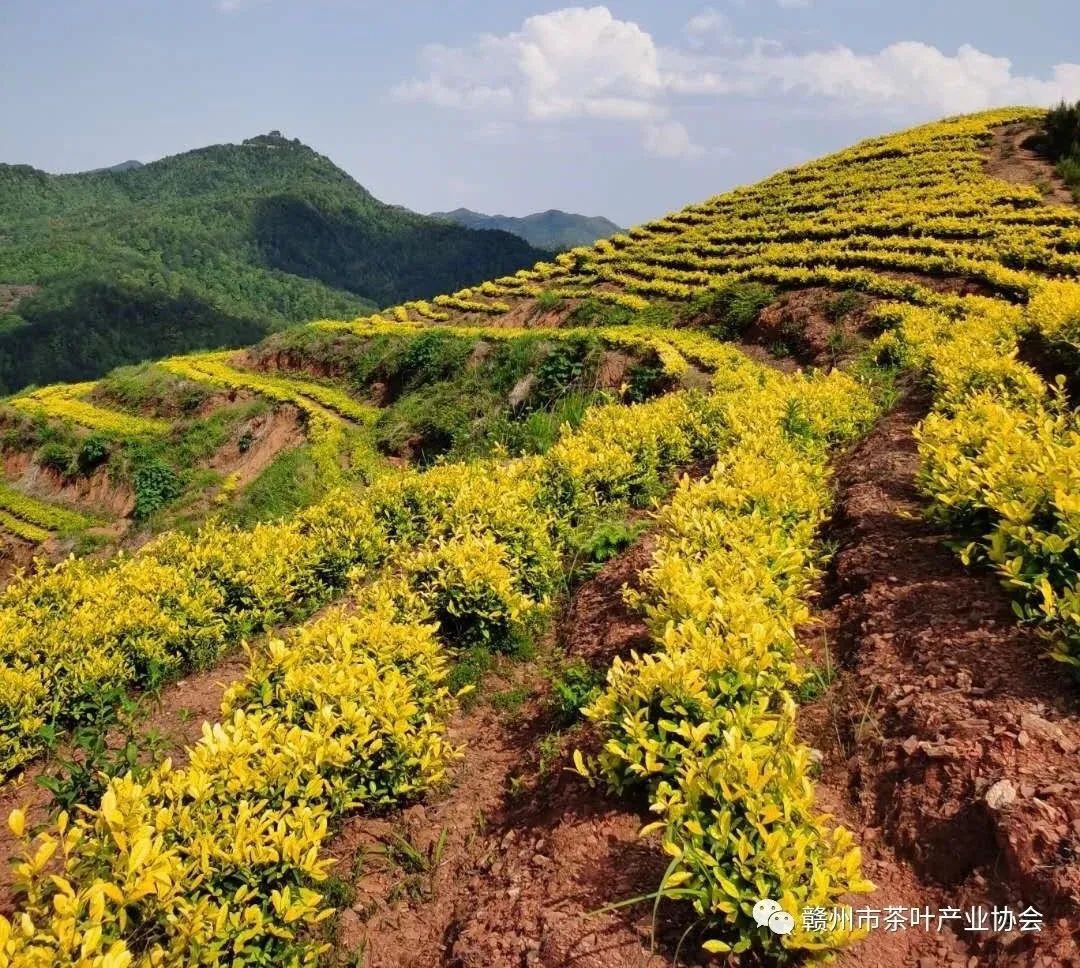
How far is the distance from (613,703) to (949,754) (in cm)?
167

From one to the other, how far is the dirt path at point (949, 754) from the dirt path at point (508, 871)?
1.01 meters

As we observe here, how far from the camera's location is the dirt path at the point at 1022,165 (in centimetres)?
2393

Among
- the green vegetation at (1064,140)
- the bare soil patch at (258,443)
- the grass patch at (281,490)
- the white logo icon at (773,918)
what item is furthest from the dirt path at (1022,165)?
the bare soil patch at (258,443)

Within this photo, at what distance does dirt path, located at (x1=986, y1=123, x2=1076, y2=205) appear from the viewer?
942 inches

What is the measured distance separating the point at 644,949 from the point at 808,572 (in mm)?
3081

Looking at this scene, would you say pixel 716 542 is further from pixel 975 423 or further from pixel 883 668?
pixel 975 423

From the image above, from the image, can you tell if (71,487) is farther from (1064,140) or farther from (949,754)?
(1064,140)

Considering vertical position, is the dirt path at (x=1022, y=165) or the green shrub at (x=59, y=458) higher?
the dirt path at (x=1022, y=165)

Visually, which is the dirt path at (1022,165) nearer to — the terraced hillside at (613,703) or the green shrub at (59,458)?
the terraced hillside at (613,703)

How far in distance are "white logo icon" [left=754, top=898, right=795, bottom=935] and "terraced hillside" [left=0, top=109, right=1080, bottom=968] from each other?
0.04 m

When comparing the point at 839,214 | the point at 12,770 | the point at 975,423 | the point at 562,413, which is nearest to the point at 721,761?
the point at 975,423

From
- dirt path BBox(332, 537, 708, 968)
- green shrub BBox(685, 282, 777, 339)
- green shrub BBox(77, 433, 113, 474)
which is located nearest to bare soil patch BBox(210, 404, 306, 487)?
green shrub BBox(77, 433, 113, 474)

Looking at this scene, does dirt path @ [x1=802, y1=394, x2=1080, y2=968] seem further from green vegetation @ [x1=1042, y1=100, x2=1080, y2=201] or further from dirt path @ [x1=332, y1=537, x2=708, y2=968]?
green vegetation @ [x1=1042, y1=100, x2=1080, y2=201]

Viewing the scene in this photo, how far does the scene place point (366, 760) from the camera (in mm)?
4133
